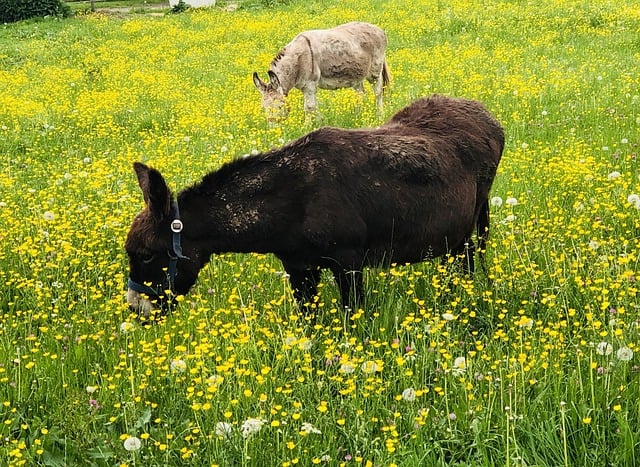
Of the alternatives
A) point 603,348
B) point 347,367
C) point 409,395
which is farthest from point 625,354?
point 347,367

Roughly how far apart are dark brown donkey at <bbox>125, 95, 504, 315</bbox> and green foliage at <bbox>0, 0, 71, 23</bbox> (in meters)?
35.0

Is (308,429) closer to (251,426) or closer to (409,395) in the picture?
(251,426)

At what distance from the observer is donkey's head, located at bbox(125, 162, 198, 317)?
4.63 meters

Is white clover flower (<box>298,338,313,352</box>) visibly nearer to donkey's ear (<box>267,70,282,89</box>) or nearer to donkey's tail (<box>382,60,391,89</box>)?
donkey's ear (<box>267,70,282,89</box>)

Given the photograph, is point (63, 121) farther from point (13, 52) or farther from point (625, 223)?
point (13, 52)

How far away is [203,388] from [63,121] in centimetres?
965

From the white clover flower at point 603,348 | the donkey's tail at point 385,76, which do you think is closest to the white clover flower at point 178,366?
the white clover flower at point 603,348

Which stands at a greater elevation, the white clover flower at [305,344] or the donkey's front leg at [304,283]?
the white clover flower at [305,344]

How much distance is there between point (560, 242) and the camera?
5531mm

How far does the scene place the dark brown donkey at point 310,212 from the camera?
4.69m

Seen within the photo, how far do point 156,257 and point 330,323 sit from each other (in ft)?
4.17

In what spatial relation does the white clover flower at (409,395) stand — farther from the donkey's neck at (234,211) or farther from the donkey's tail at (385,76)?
the donkey's tail at (385,76)

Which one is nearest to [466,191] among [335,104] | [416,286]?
[416,286]

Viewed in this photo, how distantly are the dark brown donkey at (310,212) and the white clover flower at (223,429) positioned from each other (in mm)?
1575
